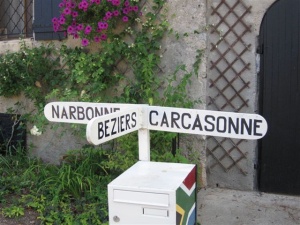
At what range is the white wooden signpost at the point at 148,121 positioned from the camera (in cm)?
212

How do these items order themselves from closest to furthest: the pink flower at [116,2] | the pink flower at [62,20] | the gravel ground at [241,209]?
the gravel ground at [241,209]
the pink flower at [116,2]
the pink flower at [62,20]

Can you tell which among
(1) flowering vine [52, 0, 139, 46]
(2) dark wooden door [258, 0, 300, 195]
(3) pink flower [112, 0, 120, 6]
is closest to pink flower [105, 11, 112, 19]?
(1) flowering vine [52, 0, 139, 46]

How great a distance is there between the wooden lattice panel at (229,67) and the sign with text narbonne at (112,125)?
229cm

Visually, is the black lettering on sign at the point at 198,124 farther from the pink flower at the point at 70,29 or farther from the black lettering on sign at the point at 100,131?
the pink flower at the point at 70,29

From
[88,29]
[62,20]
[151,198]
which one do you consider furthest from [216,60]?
[151,198]

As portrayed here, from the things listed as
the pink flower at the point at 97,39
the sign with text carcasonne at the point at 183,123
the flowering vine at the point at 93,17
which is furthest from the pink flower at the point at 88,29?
the sign with text carcasonne at the point at 183,123

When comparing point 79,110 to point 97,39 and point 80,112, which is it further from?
point 97,39

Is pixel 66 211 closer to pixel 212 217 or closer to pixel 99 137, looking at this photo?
pixel 212 217

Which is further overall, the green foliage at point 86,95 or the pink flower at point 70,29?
the pink flower at point 70,29

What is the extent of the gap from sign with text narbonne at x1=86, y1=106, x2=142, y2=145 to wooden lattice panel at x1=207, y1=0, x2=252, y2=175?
2285mm

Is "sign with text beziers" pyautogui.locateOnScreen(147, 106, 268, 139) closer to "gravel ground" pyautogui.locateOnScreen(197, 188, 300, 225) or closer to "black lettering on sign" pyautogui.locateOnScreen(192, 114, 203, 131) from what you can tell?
"black lettering on sign" pyautogui.locateOnScreen(192, 114, 203, 131)

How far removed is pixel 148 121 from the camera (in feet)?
7.66

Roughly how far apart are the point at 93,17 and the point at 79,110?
250cm

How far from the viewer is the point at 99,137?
209cm
